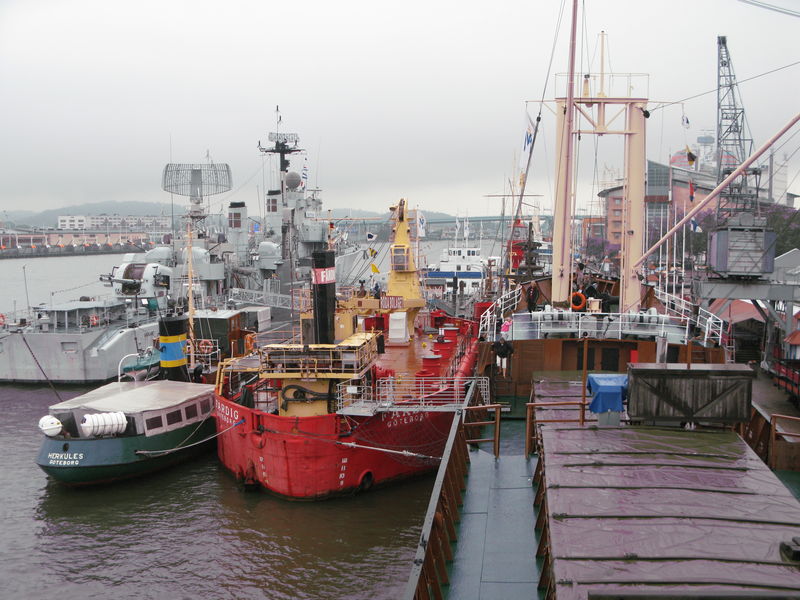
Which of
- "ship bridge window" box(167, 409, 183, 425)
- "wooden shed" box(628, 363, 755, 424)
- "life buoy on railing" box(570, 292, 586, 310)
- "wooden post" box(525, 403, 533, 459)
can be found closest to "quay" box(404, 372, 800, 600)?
"wooden shed" box(628, 363, 755, 424)

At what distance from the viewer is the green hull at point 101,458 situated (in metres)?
21.6

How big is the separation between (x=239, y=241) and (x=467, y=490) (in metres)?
55.3

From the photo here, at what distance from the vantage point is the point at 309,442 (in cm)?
2002

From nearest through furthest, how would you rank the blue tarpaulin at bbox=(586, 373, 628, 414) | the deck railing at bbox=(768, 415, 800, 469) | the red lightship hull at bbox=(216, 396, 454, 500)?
the blue tarpaulin at bbox=(586, 373, 628, 414) → the deck railing at bbox=(768, 415, 800, 469) → the red lightship hull at bbox=(216, 396, 454, 500)

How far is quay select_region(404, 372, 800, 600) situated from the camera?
6.74 metres

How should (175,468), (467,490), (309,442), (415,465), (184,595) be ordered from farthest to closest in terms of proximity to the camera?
(175,468), (415,465), (309,442), (184,595), (467,490)

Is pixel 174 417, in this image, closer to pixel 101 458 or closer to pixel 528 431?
pixel 101 458

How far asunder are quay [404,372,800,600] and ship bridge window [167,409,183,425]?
43.8 ft

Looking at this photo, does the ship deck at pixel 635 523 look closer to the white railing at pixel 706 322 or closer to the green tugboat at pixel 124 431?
the white railing at pixel 706 322

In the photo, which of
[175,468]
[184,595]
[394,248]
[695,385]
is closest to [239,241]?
[394,248]

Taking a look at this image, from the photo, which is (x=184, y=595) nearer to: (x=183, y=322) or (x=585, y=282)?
(x=183, y=322)

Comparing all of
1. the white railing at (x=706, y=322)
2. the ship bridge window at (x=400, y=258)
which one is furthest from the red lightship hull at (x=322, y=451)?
the ship bridge window at (x=400, y=258)

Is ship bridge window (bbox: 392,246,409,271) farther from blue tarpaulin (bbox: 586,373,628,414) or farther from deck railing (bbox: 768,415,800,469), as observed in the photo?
blue tarpaulin (bbox: 586,373,628,414)

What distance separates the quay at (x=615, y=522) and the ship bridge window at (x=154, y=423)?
13174mm
